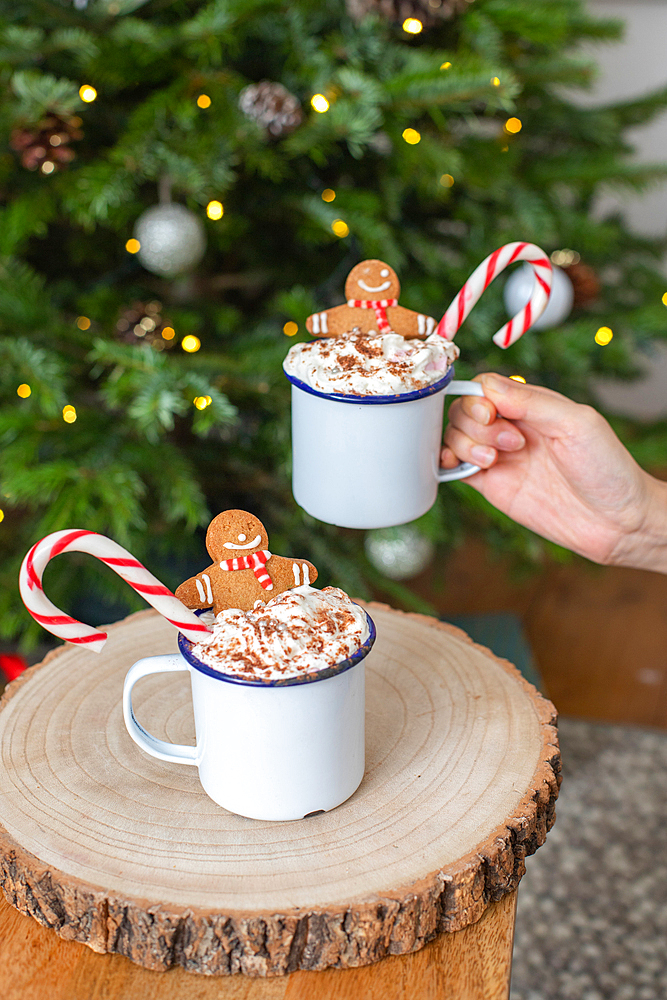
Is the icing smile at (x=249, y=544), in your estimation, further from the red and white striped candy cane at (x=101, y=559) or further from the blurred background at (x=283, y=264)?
the blurred background at (x=283, y=264)

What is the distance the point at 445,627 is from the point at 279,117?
2.66 feet

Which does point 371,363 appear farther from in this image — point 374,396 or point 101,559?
point 101,559

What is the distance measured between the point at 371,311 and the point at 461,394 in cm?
17

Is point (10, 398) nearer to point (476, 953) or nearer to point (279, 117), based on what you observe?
point (279, 117)

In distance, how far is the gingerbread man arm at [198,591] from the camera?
2.69 ft

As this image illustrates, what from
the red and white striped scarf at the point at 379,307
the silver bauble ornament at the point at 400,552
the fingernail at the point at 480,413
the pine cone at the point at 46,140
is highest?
the pine cone at the point at 46,140

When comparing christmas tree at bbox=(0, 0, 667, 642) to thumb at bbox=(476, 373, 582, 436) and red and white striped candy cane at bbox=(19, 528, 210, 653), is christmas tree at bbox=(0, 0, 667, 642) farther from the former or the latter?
red and white striped candy cane at bbox=(19, 528, 210, 653)

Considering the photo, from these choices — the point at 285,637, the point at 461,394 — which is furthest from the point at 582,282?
the point at 285,637

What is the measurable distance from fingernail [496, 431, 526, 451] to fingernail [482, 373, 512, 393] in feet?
0.32

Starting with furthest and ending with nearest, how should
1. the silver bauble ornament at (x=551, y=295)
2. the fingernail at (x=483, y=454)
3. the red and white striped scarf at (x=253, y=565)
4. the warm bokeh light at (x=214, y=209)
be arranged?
the silver bauble ornament at (x=551, y=295) → the warm bokeh light at (x=214, y=209) → the fingernail at (x=483, y=454) → the red and white striped scarf at (x=253, y=565)

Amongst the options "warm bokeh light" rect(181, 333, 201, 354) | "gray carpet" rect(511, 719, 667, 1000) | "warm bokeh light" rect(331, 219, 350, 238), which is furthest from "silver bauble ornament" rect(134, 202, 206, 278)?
"gray carpet" rect(511, 719, 667, 1000)

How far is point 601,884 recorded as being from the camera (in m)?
1.67

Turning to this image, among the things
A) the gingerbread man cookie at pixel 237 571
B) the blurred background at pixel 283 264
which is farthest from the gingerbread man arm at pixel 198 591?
the blurred background at pixel 283 264

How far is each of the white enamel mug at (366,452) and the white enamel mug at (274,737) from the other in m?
0.23
